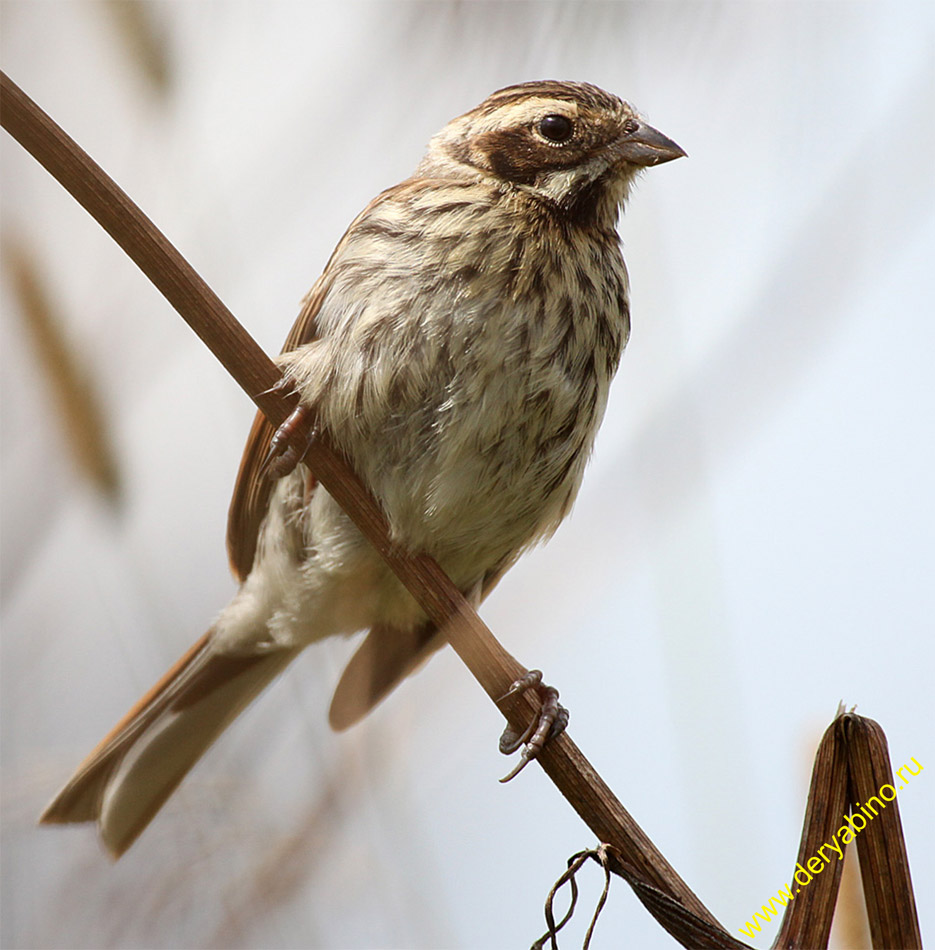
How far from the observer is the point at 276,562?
2.77m

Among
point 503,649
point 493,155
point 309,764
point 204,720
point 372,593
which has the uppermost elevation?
point 493,155

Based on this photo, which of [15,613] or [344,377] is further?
[344,377]

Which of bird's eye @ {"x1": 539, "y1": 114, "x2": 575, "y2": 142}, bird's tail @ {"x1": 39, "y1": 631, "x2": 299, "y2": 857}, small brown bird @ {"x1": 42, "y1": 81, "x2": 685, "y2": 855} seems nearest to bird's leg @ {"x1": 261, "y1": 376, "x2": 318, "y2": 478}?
small brown bird @ {"x1": 42, "y1": 81, "x2": 685, "y2": 855}

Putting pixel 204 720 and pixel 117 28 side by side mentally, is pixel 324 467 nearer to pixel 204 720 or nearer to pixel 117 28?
pixel 117 28

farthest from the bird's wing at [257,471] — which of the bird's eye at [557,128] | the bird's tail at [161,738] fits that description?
the bird's eye at [557,128]

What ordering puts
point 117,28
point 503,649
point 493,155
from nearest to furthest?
1. point 117,28
2. point 503,649
3. point 493,155

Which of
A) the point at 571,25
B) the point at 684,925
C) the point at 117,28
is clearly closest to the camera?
the point at 684,925

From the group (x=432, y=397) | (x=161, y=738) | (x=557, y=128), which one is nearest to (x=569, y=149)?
(x=557, y=128)

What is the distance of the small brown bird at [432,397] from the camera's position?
2.24m

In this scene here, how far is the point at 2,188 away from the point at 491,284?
3.10ft

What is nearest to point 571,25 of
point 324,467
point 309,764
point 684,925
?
point 324,467

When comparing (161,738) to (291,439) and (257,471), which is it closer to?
(257,471)

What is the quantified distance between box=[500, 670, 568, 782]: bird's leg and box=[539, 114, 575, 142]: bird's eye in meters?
1.11

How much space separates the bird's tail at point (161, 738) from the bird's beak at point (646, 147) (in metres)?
1.38
